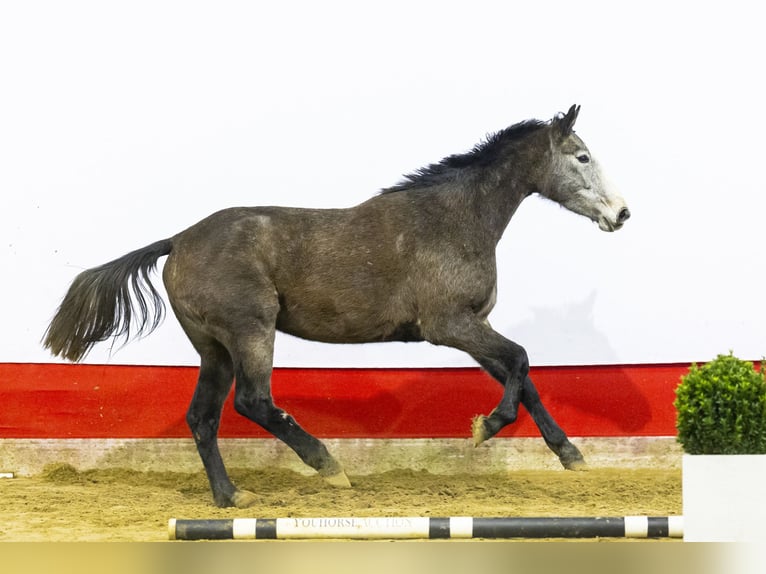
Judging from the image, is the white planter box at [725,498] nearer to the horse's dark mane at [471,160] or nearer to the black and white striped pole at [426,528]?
the black and white striped pole at [426,528]

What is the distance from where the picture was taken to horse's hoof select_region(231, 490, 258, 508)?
5.73m

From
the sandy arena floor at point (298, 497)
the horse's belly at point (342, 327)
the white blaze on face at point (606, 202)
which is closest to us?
the sandy arena floor at point (298, 497)

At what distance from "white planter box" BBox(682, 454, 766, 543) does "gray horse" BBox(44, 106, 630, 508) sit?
1572mm

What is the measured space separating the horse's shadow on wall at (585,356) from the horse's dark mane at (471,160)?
43.7 inches

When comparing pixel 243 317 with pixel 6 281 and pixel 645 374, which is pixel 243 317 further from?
pixel 645 374

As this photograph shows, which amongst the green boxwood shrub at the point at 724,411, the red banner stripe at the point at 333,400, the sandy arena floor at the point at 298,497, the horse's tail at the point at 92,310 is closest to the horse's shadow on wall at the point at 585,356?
the red banner stripe at the point at 333,400

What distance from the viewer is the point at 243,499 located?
575cm

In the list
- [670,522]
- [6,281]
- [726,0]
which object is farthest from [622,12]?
[6,281]

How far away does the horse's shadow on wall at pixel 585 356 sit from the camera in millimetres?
6762

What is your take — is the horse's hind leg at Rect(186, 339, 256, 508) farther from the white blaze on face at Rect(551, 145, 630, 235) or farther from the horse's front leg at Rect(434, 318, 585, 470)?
the white blaze on face at Rect(551, 145, 630, 235)

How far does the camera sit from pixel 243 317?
5719 mm

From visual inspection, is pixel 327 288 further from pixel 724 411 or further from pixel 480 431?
pixel 724 411

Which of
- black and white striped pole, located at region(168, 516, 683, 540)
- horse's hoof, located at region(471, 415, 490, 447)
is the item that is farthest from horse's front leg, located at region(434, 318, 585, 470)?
black and white striped pole, located at region(168, 516, 683, 540)

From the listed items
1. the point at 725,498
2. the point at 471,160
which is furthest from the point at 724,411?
the point at 471,160
